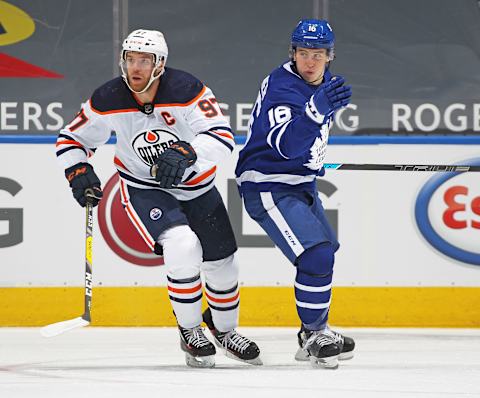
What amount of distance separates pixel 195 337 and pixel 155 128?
0.72 meters

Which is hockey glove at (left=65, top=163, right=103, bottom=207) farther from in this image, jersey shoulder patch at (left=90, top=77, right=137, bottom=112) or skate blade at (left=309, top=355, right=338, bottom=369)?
skate blade at (left=309, top=355, right=338, bottom=369)

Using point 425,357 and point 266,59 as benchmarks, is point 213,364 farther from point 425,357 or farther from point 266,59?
point 266,59

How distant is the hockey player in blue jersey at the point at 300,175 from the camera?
430 centimetres

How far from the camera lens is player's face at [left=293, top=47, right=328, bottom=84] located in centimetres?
441

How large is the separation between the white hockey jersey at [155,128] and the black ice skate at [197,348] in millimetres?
490

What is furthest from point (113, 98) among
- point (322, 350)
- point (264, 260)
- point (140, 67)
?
point (264, 260)

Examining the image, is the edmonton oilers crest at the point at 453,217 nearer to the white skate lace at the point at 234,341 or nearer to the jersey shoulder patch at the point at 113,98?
the white skate lace at the point at 234,341

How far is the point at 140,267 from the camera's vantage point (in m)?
6.02

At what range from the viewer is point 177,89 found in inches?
174

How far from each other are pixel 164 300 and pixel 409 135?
140 centimetres

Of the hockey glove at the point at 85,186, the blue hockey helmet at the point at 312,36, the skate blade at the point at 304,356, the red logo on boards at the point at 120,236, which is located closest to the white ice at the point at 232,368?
the skate blade at the point at 304,356

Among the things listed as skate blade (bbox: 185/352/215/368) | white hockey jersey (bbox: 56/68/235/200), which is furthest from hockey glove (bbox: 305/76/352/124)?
skate blade (bbox: 185/352/215/368)

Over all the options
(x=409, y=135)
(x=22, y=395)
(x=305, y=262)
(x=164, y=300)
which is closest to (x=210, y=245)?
(x=305, y=262)

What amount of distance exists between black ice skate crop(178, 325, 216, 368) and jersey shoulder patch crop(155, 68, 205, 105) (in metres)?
0.77
